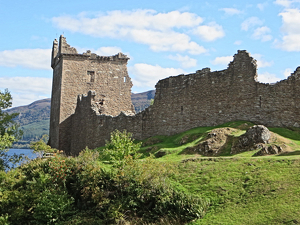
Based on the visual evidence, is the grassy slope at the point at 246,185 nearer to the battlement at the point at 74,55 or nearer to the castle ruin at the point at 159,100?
the castle ruin at the point at 159,100

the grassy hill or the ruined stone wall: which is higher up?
the ruined stone wall

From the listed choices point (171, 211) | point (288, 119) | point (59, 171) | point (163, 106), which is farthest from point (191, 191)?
point (163, 106)

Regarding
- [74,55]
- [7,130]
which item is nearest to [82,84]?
[74,55]

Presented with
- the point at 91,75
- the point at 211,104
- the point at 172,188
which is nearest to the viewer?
the point at 172,188

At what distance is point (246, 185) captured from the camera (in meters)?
17.8

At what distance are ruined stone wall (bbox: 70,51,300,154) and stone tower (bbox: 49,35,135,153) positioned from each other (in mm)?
6198

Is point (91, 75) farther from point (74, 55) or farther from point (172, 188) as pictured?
point (172, 188)

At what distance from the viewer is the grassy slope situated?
15.3m

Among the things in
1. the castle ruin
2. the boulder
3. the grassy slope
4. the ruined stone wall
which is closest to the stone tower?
the castle ruin

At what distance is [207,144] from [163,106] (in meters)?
9.70

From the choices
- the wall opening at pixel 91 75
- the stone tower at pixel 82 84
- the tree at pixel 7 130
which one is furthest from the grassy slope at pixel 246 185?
the wall opening at pixel 91 75

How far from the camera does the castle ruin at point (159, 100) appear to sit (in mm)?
27047

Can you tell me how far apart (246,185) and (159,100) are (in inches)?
669

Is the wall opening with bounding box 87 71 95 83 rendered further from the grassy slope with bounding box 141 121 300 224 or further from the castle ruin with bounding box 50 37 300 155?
the grassy slope with bounding box 141 121 300 224
